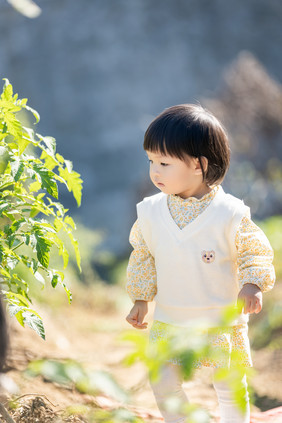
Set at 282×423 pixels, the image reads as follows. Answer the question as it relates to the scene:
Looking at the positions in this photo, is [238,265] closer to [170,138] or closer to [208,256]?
[208,256]

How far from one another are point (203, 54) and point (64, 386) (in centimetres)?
819

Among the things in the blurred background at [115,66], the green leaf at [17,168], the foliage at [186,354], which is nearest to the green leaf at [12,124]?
the green leaf at [17,168]

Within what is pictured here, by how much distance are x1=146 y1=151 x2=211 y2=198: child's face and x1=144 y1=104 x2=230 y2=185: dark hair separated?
0.07 feet

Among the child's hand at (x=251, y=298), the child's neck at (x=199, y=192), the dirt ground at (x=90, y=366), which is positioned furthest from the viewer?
the dirt ground at (x=90, y=366)

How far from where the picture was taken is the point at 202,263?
1.97 metres

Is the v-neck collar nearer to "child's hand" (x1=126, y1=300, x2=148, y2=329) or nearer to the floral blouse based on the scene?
the floral blouse

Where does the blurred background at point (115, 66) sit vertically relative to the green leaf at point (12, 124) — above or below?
above

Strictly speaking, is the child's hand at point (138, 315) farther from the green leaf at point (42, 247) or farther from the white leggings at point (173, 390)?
the green leaf at point (42, 247)

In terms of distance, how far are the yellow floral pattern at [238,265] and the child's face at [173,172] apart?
71 mm

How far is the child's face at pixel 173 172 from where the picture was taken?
6.43ft

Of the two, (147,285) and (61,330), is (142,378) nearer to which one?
(61,330)

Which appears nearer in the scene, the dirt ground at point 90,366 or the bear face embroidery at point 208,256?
the bear face embroidery at point 208,256

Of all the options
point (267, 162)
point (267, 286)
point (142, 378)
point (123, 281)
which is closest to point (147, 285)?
point (267, 286)

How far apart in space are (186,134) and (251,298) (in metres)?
0.57
